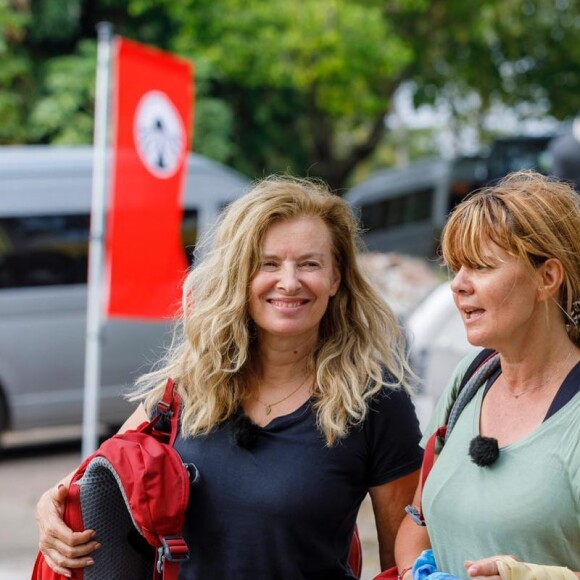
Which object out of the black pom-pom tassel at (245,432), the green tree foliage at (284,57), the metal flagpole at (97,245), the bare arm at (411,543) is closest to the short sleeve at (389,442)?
the bare arm at (411,543)

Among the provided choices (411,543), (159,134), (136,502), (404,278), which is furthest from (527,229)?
(404,278)

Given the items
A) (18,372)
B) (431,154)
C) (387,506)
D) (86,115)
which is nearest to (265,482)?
(387,506)

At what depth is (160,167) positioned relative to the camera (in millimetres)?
7797

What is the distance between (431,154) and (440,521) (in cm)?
4494

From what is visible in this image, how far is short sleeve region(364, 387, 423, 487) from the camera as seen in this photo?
8.84 feet

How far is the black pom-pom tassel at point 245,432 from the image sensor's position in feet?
8.81

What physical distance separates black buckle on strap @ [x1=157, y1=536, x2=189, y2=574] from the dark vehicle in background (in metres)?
18.2

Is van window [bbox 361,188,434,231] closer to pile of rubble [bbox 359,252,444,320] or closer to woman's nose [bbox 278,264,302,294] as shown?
pile of rubble [bbox 359,252,444,320]

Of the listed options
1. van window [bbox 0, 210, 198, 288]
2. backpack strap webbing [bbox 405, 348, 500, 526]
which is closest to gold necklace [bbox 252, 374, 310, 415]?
backpack strap webbing [bbox 405, 348, 500, 526]

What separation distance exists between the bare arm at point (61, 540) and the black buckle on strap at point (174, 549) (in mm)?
201

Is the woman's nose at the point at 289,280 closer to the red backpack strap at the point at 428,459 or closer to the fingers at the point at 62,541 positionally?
the red backpack strap at the point at 428,459

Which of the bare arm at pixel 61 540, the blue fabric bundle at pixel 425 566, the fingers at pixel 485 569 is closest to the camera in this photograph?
the fingers at pixel 485 569

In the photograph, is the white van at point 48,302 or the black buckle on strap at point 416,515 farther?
the white van at point 48,302

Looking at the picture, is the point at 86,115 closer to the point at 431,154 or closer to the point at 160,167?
→ the point at 160,167
